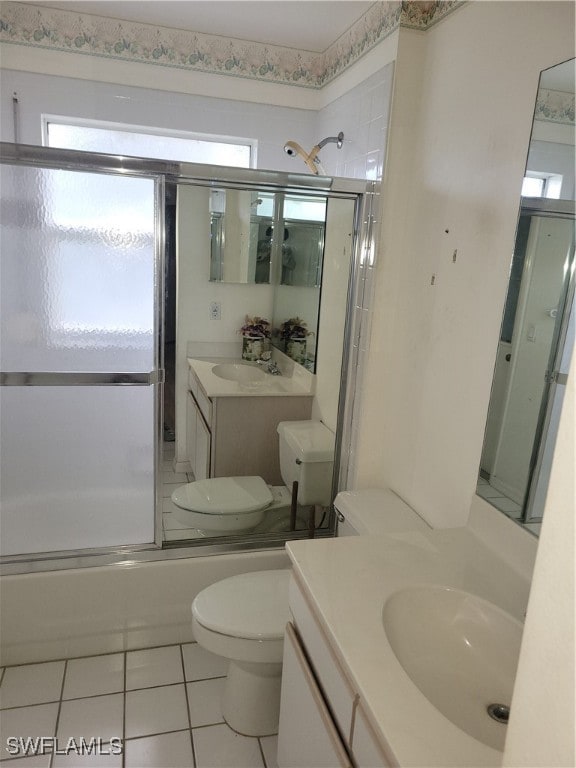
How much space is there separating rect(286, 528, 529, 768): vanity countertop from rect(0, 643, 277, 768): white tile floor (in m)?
0.84

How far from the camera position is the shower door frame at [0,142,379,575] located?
1.68 meters

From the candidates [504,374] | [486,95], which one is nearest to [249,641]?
[504,374]

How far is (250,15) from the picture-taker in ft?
7.22

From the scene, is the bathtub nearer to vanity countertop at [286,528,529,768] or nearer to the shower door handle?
the shower door handle

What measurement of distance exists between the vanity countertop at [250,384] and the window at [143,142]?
3.15ft

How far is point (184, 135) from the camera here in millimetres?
2688

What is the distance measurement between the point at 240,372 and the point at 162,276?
37.2 inches

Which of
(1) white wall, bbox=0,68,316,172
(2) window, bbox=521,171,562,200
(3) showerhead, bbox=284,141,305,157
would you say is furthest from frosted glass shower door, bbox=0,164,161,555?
(2) window, bbox=521,171,562,200

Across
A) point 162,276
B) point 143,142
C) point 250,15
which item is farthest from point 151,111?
point 162,276

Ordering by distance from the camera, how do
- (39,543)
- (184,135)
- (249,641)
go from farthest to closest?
(184,135)
(39,543)
(249,641)

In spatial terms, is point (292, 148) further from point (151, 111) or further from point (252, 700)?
point (252, 700)

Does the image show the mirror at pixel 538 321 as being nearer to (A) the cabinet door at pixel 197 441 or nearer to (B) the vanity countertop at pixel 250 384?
(B) the vanity countertop at pixel 250 384

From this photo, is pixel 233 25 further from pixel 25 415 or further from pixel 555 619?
pixel 555 619

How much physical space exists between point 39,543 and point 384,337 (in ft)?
5.03
